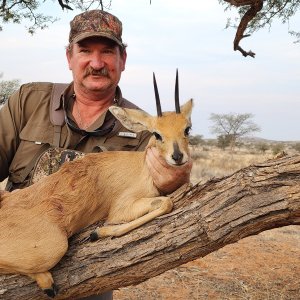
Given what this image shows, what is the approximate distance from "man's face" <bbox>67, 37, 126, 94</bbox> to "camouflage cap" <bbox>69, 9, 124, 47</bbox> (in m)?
0.09

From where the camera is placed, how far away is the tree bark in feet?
11.5

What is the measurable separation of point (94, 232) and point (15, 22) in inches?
381

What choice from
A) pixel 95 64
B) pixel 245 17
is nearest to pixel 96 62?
pixel 95 64

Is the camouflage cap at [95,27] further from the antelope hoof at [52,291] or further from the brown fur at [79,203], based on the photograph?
the antelope hoof at [52,291]

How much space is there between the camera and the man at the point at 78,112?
5.26m

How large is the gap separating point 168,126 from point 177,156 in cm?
38

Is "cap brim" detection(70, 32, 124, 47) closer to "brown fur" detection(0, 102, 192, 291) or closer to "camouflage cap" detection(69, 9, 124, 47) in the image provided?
"camouflage cap" detection(69, 9, 124, 47)

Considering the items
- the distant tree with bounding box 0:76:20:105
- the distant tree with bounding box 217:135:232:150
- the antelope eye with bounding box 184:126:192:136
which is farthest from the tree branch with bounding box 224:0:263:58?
the distant tree with bounding box 217:135:232:150

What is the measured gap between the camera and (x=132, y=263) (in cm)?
386

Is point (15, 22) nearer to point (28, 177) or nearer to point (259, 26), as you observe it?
point (259, 26)

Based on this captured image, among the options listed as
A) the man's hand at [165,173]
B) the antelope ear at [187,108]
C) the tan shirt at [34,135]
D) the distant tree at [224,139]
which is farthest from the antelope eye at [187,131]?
the distant tree at [224,139]

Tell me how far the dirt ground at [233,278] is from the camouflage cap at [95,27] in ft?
13.4

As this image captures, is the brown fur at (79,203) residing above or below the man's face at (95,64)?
below

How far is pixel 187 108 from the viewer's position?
4645 mm
